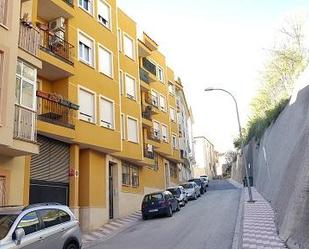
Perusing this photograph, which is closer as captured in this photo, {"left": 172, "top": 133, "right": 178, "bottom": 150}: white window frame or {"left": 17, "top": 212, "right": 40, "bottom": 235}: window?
{"left": 17, "top": 212, "right": 40, "bottom": 235}: window

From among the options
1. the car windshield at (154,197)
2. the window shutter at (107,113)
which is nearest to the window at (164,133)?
the car windshield at (154,197)

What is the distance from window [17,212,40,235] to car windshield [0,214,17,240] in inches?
7.3

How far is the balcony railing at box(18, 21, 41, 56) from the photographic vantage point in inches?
608

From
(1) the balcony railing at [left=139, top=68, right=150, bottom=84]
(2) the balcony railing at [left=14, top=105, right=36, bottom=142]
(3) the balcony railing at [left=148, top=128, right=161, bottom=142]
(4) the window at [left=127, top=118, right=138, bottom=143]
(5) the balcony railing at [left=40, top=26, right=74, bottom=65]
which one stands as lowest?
(2) the balcony railing at [left=14, top=105, right=36, bottom=142]

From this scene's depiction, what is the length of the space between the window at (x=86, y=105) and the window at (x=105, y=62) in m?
2.26

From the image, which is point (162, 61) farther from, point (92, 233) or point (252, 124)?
point (92, 233)

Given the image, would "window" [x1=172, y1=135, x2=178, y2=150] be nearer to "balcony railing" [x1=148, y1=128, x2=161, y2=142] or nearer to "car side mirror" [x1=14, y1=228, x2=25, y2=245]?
"balcony railing" [x1=148, y1=128, x2=161, y2=142]

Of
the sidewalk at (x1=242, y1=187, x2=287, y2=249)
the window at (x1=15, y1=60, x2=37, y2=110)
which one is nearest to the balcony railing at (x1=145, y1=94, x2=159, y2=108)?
the sidewalk at (x1=242, y1=187, x2=287, y2=249)

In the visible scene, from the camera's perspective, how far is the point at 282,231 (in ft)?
43.6

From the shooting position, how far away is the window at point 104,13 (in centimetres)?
2526

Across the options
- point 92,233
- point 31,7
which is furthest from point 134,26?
point 92,233

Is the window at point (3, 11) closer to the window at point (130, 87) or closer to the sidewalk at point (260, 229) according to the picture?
the sidewalk at point (260, 229)

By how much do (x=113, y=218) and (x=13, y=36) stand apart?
45.5 ft

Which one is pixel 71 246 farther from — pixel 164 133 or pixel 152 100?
pixel 164 133
